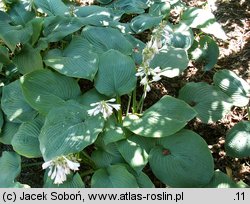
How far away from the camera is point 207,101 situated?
2.82 m

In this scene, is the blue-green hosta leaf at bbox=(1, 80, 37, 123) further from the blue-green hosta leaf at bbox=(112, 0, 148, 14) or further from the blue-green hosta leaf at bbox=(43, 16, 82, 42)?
the blue-green hosta leaf at bbox=(112, 0, 148, 14)

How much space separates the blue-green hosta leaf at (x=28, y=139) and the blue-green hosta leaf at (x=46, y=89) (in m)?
0.11

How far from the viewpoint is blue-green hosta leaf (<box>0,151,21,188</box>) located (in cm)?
248

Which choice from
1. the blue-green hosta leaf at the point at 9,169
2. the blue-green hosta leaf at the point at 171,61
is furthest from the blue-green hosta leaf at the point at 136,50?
the blue-green hosta leaf at the point at 9,169

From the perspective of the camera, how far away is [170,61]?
291 cm

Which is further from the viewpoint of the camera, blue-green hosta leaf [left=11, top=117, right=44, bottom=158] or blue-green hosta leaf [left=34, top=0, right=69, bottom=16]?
blue-green hosta leaf [left=34, top=0, right=69, bottom=16]

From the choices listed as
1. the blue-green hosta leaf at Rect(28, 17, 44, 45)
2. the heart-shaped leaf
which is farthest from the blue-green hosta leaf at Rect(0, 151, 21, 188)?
the blue-green hosta leaf at Rect(28, 17, 44, 45)

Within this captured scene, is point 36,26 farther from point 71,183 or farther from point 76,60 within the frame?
point 71,183

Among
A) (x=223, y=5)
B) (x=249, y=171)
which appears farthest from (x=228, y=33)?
(x=249, y=171)

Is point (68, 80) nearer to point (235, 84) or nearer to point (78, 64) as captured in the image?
point (78, 64)

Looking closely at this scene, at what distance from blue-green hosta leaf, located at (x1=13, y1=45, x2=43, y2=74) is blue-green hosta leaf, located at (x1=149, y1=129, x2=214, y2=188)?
1.14 metres

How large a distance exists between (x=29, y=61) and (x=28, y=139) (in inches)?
28.6

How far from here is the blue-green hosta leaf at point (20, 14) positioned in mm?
3363

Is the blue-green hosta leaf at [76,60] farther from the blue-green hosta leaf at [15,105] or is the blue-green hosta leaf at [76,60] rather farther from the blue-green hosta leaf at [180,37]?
the blue-green hosta leaf at [180,37]
